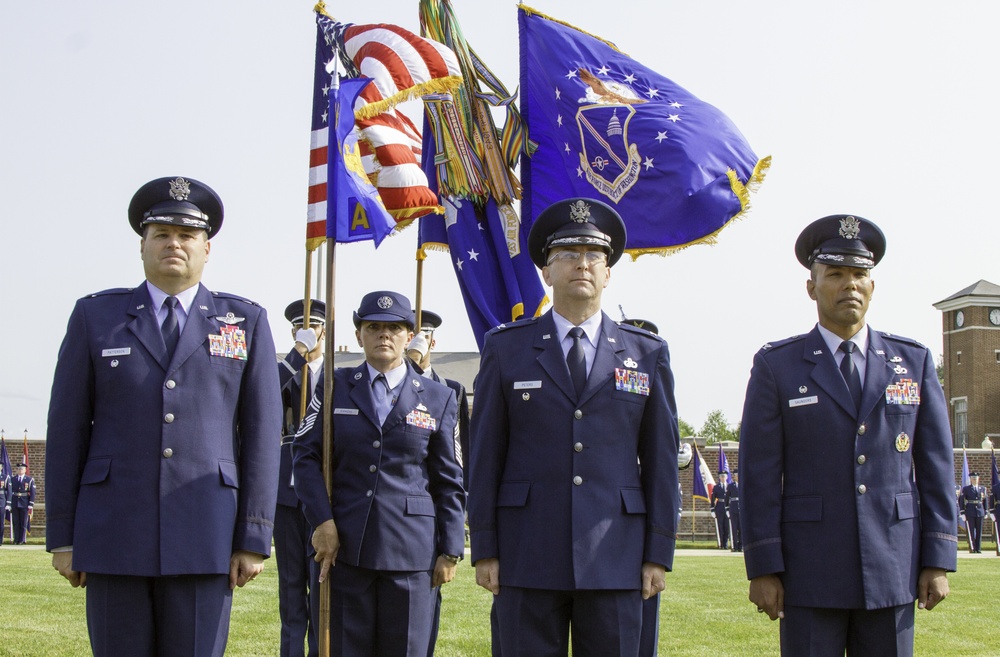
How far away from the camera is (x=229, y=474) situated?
4.46 metres

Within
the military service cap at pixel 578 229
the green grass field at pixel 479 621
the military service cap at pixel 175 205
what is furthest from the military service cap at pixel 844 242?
the green grass field at pixel 479 621

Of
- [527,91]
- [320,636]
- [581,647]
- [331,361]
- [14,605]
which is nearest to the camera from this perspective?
[581,647]

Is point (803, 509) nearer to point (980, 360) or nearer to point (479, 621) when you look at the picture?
point (479, 621)

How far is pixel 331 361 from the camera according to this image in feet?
20.3

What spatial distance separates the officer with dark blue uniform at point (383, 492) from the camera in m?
5.66

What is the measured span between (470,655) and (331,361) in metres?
2.88

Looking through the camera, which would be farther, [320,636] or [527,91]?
[527,91]

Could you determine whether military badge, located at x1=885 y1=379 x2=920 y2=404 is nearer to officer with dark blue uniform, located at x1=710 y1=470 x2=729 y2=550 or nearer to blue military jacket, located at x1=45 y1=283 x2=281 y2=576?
blue military jacket, located at x1=45 y1=283 x2=281 y2=576

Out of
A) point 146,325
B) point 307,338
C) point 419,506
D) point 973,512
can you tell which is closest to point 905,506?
point 419,506

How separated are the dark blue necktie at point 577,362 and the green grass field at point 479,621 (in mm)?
4122

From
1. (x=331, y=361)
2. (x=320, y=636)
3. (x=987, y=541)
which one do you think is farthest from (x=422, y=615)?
(x=987, y=541)

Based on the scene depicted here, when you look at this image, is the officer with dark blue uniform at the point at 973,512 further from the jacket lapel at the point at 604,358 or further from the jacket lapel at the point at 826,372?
the jacket lapel at the point at 604,358

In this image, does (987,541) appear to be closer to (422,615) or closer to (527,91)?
(527,91)

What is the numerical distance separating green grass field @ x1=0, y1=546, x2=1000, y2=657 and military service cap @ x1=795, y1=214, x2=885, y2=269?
4.39m
